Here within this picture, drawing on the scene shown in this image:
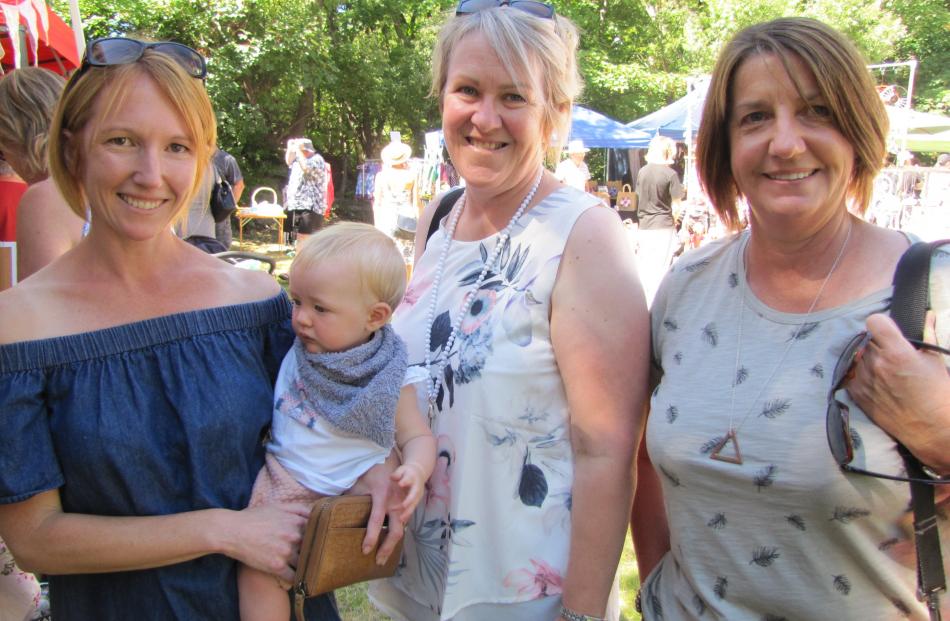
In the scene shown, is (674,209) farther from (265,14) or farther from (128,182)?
(265,14)

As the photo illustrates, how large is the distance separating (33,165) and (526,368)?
8.49 ft

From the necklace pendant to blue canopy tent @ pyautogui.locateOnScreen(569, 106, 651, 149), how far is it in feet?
55.1

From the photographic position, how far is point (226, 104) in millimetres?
18719

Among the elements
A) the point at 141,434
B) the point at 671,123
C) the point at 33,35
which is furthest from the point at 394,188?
the point at 141,434

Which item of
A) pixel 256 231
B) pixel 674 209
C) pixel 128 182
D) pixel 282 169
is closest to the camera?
pixel 128 182

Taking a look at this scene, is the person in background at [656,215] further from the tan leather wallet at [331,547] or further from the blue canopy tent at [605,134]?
the tan leather wallet at [331,547]

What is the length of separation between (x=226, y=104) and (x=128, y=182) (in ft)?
61.5

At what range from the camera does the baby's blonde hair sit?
6.05 ft

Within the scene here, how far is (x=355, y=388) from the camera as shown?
1.79 m

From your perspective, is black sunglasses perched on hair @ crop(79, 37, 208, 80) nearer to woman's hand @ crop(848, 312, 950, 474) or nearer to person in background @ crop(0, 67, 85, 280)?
person in background @ crop(0, 67, 85, 280)

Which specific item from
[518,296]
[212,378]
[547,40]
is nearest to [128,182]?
[212,378]

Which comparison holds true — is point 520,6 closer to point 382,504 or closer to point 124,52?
point 124,52

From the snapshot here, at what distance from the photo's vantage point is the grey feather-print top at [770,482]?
140 centimetres

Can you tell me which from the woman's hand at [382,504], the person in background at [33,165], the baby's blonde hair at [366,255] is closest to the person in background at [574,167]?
the person in background at [33,165]
